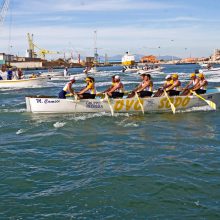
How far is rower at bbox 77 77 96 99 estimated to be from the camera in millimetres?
18273

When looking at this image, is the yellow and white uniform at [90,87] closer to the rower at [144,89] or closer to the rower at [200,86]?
the rower at [144,89]

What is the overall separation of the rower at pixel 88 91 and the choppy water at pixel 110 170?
2.29m

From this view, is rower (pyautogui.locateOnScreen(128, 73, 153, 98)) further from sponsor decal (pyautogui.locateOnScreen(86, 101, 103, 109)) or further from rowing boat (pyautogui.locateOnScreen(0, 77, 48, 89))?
rowing boat (pyautogui.locateOnScreen(0, 77, 48, 89))

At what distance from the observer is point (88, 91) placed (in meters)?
18.5

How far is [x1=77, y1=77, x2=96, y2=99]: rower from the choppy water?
229 cm

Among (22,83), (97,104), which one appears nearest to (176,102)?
(97,104)

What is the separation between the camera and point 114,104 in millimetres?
18031

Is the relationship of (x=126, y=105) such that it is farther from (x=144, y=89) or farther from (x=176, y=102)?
(x=176, y=102)

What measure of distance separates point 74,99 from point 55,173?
8.69m

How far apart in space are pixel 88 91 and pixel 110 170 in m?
9.11

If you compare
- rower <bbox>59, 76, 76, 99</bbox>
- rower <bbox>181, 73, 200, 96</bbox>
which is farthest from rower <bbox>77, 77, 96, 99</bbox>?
rower <bbox>181, 73, 200, 96</bbox>

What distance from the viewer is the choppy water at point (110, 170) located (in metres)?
7.57

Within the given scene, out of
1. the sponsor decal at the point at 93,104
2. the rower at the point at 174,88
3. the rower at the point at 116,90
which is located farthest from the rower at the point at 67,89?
the rower at the point at 174,88

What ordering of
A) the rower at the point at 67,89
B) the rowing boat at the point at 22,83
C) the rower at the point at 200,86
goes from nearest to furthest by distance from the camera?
the rower at the point at 67,89 < the rower at the point at 200,86 < the rowing boat at the point at 22,83
